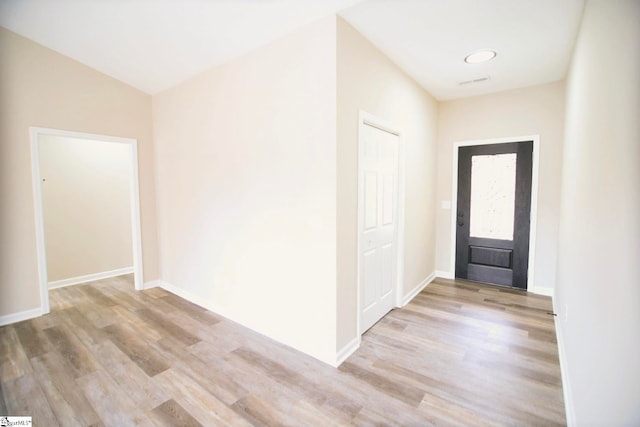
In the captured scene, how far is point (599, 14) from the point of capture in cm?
153

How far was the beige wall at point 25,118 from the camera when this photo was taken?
10.3 feet

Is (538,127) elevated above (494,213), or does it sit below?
above

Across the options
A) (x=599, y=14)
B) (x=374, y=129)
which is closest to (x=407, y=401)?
(x=374, y=129)

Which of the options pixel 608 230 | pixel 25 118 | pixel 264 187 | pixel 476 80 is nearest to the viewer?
pixel 608 230

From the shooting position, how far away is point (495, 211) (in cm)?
412

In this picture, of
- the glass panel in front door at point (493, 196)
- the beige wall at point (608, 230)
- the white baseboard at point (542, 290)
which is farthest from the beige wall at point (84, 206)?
the white baseboard at point (542, 290)

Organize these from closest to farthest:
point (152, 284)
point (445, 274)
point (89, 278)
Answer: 1. point (152, 284)
2. point (445, 274)
3. point (89, 278)

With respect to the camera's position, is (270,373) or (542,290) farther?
(542,290)

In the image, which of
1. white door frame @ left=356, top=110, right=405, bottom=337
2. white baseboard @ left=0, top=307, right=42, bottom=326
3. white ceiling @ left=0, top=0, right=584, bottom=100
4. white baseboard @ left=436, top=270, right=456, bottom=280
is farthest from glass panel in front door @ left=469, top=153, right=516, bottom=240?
white baseboard @ left=0, top=307, right=42, bottom=326

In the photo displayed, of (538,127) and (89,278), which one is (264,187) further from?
(89,278)

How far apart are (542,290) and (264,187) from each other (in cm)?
398

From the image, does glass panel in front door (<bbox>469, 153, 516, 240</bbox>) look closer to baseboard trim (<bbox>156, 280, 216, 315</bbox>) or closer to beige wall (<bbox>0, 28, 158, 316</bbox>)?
baseboard trim (<bbox>156, 280, 216, 315</bbox>)

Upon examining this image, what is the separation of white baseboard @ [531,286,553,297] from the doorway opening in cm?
6

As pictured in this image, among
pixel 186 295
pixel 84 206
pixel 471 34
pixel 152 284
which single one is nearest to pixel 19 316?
pixel 152 284
